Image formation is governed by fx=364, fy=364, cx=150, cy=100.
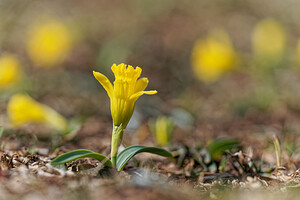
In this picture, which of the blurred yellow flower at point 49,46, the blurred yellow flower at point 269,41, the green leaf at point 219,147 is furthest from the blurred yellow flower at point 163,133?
the blurred yellow flower at point 49,46

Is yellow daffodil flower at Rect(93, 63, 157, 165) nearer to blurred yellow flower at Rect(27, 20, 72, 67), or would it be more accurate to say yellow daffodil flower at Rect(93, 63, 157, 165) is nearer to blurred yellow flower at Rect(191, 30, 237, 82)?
blurred yellow flower at Rect(191, 30, 237, 82)

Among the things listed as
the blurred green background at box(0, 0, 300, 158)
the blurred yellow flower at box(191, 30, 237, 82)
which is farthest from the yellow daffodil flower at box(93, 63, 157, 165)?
the blurred yellow flower at box(191, 30, 237, 82)

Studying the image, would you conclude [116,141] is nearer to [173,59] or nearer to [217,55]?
[217,55]

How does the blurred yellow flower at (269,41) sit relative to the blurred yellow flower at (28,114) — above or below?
above

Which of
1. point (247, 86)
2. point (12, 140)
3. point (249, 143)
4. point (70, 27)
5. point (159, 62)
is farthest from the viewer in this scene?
point (70, 27)

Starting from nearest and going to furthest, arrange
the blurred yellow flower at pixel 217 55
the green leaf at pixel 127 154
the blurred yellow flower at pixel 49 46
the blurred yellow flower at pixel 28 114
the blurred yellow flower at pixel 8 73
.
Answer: the green leaf at pixel 127 154 → the blurred yellow flower at pixel 28 114 → the blurred yellow flower at pixel 8 73 → the blurred yellow flower at pixel 217 55 → the blurred yellow flower at pixel 49 46

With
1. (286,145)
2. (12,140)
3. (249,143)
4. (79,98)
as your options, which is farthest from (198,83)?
(12,140)

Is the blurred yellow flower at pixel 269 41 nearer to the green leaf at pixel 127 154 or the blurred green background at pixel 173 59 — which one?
the blurred green background at pixel 173 59

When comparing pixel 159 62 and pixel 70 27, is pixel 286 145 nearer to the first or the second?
pixel 159 62

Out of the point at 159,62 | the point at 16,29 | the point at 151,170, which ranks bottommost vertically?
the point at 151,170
